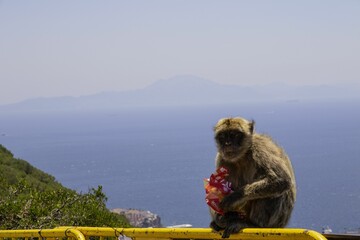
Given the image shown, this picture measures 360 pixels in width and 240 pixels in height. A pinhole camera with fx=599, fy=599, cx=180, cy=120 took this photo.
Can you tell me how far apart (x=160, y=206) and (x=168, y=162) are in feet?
196

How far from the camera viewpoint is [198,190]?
126750mm

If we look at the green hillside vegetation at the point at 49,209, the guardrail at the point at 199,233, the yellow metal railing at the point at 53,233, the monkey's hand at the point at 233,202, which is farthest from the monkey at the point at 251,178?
the green hillside vegetation at the point at 49,209

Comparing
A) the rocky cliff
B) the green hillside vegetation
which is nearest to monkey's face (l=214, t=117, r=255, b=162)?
the green hillside vegetation

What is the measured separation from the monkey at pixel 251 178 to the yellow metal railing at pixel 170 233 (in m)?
0.38

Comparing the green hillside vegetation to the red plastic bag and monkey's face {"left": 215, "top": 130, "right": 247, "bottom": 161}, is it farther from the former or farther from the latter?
the red plastic bag

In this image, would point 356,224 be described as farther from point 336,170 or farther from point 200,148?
point 200,148

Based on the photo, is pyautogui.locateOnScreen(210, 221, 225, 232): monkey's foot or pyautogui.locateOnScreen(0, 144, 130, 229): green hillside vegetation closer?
pyautogui.locateOnScreen(210, 221, 225, 232): monkey's foot

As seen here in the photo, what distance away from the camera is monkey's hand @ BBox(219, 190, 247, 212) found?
4.67 metres

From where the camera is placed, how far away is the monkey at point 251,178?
15.4 feet

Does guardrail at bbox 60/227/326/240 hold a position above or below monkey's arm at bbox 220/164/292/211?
below

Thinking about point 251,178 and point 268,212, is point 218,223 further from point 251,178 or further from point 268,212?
point 251,178

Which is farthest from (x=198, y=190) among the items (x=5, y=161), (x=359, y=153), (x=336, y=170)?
(x=5, y=161)

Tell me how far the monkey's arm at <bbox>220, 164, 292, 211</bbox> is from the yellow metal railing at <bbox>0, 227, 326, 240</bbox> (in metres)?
0.63

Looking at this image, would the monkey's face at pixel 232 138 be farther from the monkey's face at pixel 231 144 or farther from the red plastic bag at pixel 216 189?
the red plastic bag at pixel 216 189
